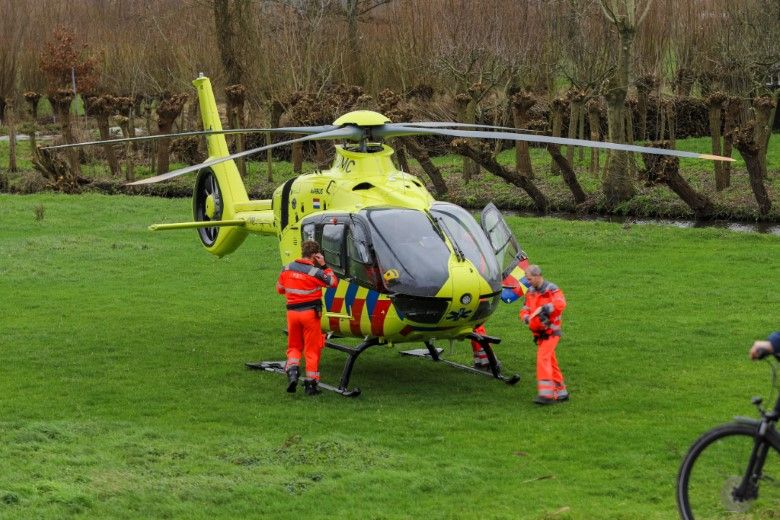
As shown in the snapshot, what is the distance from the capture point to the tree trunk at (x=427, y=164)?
106 ft

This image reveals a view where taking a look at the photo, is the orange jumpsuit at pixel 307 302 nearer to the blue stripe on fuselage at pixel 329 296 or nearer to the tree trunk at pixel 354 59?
the blue stripe on fuselage at pixel 329 296

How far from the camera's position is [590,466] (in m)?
10.4

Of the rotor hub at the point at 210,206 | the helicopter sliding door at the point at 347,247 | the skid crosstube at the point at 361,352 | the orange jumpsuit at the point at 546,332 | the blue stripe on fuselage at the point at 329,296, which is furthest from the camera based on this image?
the rotor hub at the point at 210,206

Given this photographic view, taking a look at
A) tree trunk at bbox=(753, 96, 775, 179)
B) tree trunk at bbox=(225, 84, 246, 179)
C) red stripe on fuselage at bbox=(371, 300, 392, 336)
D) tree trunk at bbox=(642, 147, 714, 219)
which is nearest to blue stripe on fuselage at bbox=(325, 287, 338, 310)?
red stripe on fuselage at bbox=(371, 300, 392, 336)

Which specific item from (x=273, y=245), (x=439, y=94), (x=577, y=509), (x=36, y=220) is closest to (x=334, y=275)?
(x=577, y=509)

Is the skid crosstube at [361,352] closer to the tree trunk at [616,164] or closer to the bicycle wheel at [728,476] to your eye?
the bicycle wheel at [728,476]

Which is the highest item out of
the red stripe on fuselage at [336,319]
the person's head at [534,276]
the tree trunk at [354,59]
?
the tree trunk at [354,59]

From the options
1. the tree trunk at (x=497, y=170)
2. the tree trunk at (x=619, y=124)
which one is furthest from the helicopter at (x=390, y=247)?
the tree trunk at (x=619, y=124)

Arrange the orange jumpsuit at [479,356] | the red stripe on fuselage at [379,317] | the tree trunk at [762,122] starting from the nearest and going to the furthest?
1. the red stripe on fuselage at [379,317]
2. the orange jumpsuit at [479,356]
3. the tree trunk at [762,122]

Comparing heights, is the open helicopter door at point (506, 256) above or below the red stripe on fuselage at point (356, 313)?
above

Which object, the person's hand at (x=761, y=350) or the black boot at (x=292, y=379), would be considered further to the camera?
the black boot at (x=292, y=379)

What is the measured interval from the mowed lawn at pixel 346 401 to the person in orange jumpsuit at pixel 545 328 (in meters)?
0.22

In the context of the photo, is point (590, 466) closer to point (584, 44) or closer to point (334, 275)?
point (334, 275)

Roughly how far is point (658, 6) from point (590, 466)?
31.0 meters
